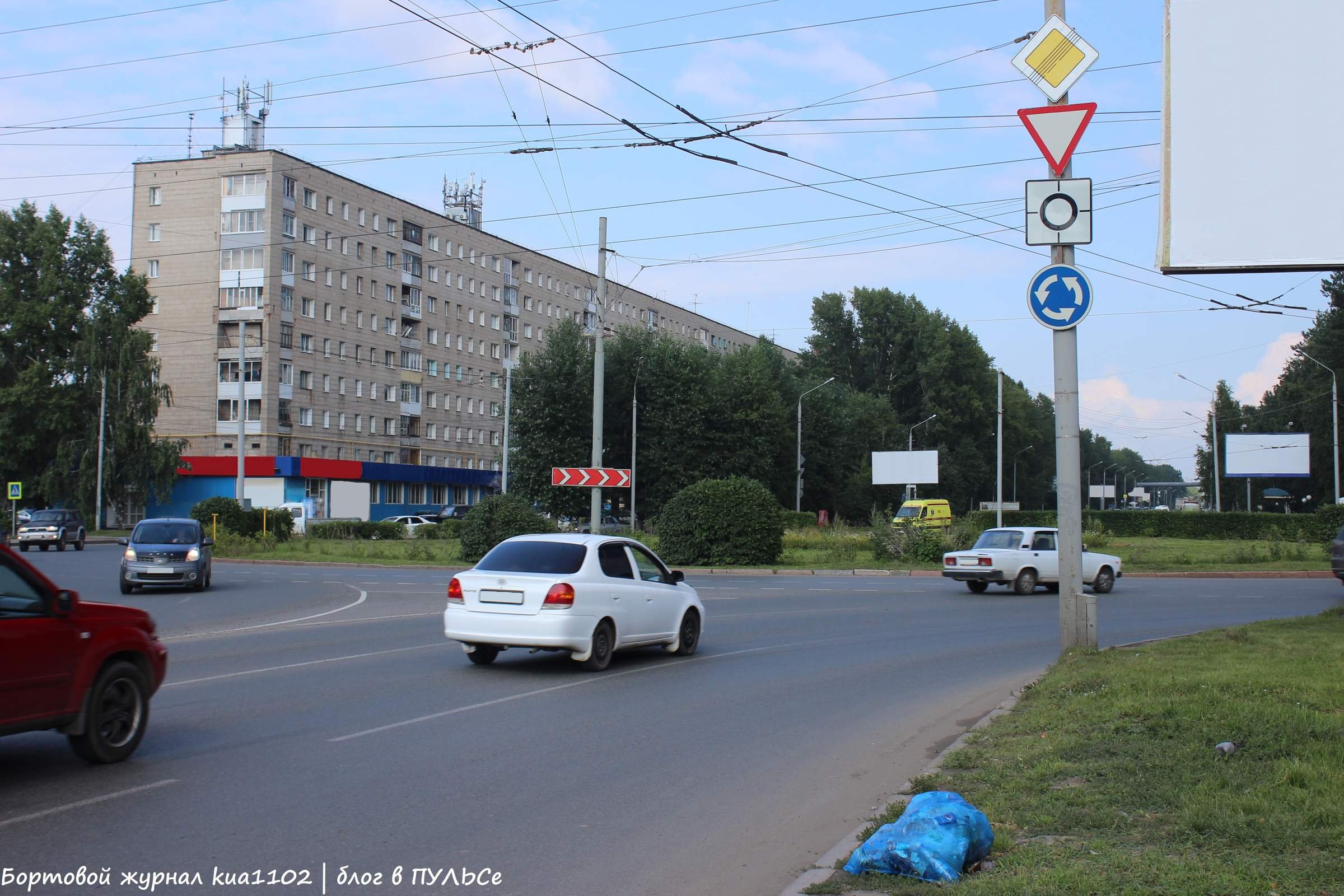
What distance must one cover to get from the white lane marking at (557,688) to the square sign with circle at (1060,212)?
6.45 m

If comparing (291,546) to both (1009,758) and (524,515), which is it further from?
(1009,758)

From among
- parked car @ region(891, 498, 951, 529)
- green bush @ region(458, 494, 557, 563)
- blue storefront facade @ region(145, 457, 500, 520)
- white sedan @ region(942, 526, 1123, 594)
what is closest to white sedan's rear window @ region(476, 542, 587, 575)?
white sedan @ region(942, 526, 1123, 594)

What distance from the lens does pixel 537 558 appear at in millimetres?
12969

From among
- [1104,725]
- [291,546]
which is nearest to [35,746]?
[1104,725]

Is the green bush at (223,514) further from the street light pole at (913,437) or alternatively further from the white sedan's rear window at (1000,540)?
the street light pole at (913,437)

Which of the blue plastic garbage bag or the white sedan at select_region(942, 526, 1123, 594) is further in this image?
the white sedan at select_region(942, 526, 1123, 594)

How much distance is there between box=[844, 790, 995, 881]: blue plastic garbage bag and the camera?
16.5 ft

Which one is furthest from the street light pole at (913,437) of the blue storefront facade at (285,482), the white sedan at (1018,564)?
the white sedan at (1018,564)

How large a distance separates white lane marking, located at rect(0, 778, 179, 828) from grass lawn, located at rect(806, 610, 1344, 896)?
439 cm

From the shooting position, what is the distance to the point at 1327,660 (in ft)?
34.6

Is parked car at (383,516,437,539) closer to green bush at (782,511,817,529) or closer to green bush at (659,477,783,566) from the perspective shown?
green bush at (782,511,817,529)

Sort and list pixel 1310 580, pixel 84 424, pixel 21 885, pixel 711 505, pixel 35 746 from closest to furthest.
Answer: pixel 21 885 < pixel 35 746 < pixel 1310 580 < pixel 711 505 < pixel 84 424

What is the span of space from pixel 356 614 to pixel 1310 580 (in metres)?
25.4

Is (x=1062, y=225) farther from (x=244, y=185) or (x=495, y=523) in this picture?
(x=244, y=185)
